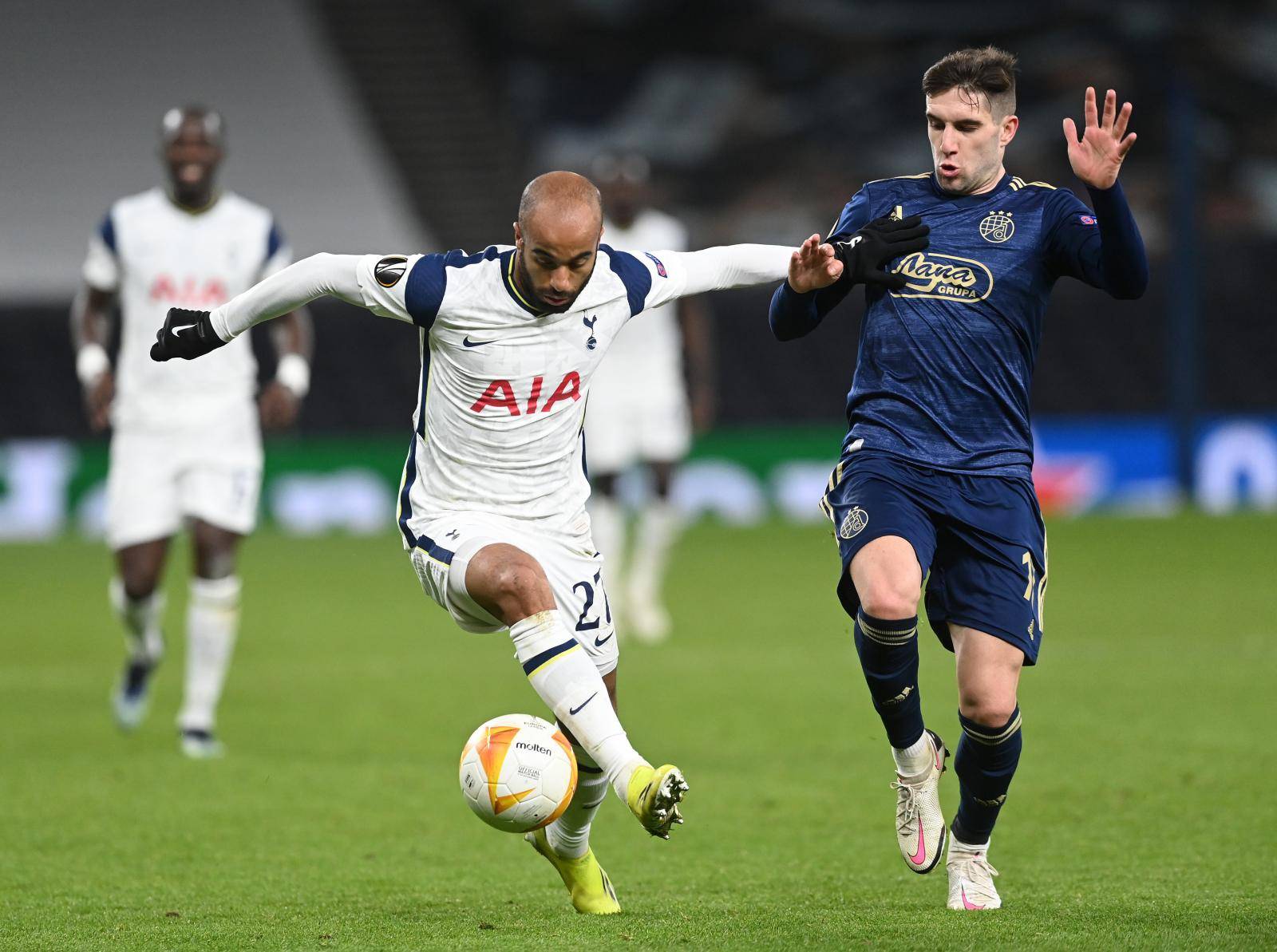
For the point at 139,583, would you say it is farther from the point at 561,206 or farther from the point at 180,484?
the point at 561,206

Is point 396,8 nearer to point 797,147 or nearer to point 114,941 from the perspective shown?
point 797,147

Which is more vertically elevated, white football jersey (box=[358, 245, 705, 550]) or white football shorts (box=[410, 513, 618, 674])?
white football jersey (box=[358, 245, 705, 550])

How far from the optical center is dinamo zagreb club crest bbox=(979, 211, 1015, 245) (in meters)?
5.15

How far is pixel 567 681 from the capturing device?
15.9 ft

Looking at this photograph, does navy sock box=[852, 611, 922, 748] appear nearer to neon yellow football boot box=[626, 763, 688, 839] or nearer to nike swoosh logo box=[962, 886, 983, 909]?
nike swoosh logo box=[962, 886, 983, 909]

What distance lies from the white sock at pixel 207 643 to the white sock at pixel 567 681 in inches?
139

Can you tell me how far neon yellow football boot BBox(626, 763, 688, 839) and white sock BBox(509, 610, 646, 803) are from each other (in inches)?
10.6

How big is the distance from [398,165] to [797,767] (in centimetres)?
1823

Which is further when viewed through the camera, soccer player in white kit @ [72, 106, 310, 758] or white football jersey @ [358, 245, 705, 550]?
soccer player in white kit @ [72, 106, 310, 758]

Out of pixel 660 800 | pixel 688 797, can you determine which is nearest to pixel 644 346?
pixel 688 797

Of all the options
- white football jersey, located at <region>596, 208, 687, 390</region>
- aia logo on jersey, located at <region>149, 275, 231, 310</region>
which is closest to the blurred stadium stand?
white football jersey, located at <region>596, 208, 687, 390</region>

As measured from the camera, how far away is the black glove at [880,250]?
202 inches

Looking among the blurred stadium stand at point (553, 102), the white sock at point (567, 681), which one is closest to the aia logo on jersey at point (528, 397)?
the white sock at point (567, 681)

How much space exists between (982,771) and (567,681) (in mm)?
1174
